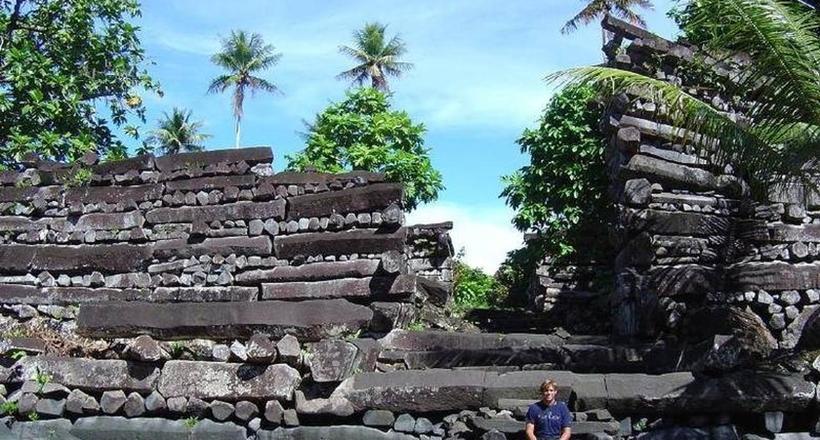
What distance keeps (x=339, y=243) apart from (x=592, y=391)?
13.3ft

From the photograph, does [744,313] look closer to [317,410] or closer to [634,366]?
[634,366]

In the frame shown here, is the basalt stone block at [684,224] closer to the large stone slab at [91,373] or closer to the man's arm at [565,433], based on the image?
the man's arm at [565,433]

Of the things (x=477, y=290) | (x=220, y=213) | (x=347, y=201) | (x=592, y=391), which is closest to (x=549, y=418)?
(x=592, y=391)

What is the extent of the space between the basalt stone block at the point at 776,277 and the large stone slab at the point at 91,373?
6.72 metres

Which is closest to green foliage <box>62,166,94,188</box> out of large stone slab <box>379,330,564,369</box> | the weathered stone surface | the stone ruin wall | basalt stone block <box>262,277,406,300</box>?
basalt stone block <box>262,277,406,300</box>

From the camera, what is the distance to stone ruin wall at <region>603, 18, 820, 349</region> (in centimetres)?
914

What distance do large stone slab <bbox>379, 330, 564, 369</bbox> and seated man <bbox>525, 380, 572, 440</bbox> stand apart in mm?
1883

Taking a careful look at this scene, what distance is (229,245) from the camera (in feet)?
33.6

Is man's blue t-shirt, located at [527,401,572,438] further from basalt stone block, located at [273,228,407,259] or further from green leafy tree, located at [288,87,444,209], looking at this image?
green leafy tree, located at [288,87,444,209]

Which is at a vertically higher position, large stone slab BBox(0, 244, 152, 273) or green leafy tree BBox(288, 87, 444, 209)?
green leafy tree BBox(288, 87, 444, 209)

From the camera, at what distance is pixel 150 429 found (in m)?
7.46

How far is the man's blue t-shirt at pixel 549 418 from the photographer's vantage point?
21.2 feet

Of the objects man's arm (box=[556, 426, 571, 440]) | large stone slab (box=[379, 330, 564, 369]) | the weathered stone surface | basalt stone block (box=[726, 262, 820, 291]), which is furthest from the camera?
basalt stone block (box=[726, 262, 820, 291])

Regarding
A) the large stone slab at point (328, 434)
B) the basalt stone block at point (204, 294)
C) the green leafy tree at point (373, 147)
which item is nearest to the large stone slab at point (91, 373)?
the large stone slab at point (328, 434)
